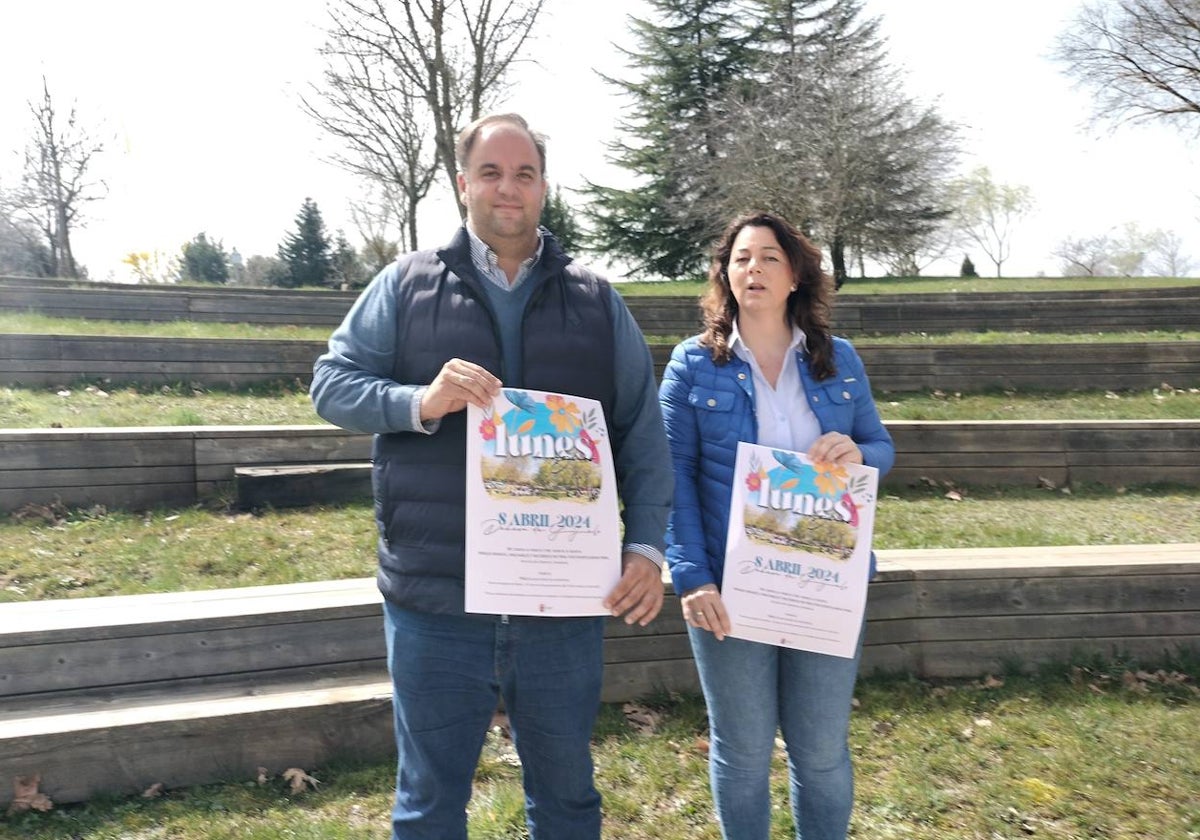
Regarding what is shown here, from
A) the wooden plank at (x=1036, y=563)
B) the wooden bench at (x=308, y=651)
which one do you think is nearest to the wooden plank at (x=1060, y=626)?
the wooden bench at (x=308, y=651)

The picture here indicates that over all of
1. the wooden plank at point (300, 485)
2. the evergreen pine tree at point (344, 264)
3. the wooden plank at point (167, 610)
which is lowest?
the wooden plank at point (167, 610)

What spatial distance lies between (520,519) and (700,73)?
30289 millimetres

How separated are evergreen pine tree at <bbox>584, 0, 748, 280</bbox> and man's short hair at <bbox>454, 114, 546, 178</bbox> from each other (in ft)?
86.6

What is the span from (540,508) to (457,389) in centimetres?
37

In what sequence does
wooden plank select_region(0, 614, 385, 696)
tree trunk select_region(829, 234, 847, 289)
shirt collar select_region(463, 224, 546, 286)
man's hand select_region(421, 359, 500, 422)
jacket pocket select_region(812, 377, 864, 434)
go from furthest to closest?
tree trunk select_region(829, 234, 847, 289)
wooden plank select_region(0, 614, 385, 696)
jacket pocket select_region(812, 377, 864, 434)
shirt collar select_region(463, 224, 546, 286)
man's hand select_region(421, 359, 500, 422)

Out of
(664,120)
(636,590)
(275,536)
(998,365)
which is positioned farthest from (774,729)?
(664,120)

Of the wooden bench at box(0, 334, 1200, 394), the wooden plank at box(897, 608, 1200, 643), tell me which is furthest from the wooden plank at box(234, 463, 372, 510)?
the wooden plank at box(897, 608, 1200, 643)

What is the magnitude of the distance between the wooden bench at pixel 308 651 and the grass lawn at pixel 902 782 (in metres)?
0.13

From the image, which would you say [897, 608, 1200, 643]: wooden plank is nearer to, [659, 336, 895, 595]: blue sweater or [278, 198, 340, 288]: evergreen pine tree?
[659, 336, 895, 595]: blue sweater

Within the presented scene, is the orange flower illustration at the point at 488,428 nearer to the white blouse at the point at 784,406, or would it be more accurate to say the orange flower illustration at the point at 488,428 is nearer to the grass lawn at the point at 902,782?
the white blouse at the point at 784,406

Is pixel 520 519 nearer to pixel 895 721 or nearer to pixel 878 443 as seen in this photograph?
pixel 878 443

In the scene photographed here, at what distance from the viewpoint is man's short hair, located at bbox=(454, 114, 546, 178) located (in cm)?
209

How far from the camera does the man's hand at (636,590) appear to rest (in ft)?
6.95

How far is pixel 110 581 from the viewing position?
421 cm
